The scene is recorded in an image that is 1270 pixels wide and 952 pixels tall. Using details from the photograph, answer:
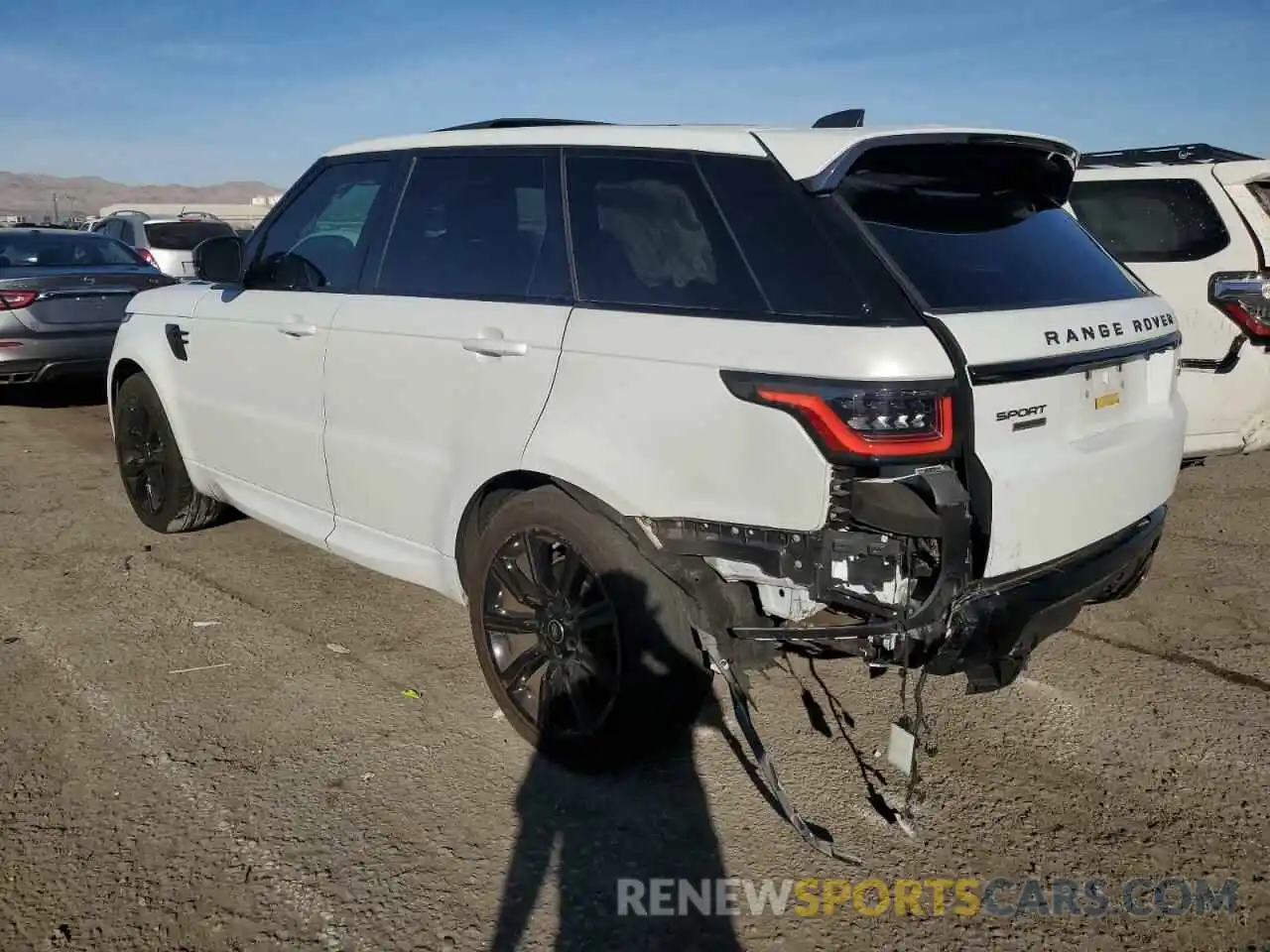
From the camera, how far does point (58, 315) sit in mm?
8414

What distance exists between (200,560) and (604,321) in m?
3.15

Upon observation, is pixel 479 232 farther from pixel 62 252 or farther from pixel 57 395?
pixel 57 395

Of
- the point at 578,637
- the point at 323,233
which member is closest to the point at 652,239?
the point at 578,637

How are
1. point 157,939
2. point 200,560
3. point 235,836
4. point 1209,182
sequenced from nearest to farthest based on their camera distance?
point 157,939 < point 235,836 < point 200,560 < point 1209,182

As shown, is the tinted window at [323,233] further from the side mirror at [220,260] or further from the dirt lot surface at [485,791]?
the dirt lot surface at [485,791]

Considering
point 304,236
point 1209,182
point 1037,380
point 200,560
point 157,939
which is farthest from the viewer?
point 1209,182

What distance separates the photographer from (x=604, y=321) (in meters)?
2.95

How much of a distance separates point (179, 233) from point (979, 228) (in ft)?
50.8

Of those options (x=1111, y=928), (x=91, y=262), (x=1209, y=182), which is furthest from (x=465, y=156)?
(x=91, y=262)

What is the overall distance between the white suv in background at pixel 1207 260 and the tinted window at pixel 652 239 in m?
3.47

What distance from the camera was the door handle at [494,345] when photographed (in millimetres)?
3113

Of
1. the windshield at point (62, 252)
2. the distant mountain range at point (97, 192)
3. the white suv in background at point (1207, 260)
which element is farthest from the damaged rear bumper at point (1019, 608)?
the distant mountain range at point (97, 192)

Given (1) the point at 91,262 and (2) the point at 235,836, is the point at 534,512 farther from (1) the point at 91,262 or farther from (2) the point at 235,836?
(1) the point at 91,262

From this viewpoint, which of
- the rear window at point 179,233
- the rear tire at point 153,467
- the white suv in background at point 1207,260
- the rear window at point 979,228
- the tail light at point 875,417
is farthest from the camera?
the rear window at point 179,233
